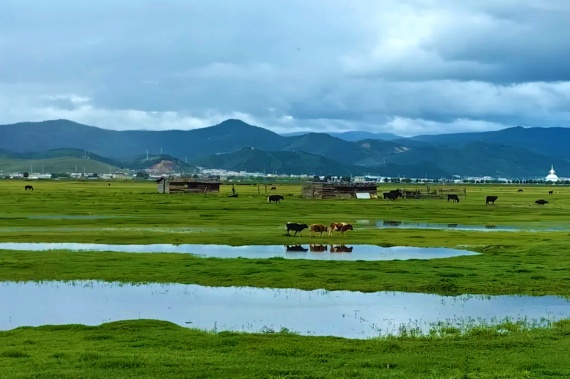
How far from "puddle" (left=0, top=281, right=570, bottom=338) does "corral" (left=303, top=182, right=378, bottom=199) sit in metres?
83.5

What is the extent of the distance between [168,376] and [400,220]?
175 feet

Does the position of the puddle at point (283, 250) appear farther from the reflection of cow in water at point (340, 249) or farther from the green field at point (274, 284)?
the green field at point (274, 284)

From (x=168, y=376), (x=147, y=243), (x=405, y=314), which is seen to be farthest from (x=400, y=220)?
(x=168, y=376)

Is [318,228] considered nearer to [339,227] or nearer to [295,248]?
[339,227]

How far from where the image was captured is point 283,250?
129 ft

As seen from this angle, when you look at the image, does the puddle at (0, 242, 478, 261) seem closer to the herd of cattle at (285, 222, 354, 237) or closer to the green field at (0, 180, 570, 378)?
the green field at (0, 180, 570, 378)

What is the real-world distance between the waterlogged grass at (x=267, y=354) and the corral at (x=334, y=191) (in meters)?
90.6

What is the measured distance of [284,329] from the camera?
19453mm

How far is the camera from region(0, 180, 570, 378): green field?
14961 millimetres

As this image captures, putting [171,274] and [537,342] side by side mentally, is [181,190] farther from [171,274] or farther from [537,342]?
[537,342]

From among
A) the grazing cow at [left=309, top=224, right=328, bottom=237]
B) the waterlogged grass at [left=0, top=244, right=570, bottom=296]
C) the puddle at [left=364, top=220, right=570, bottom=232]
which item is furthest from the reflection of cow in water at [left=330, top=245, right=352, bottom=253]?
the puddle at [left=364, top=220, right=570, bottom=232]

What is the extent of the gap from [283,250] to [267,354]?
23.0 metres

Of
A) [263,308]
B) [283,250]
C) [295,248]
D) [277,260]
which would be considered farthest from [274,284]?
[295,248]

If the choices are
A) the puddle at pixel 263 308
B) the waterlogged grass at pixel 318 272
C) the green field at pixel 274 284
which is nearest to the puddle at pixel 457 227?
the green field at pixel 274 284
